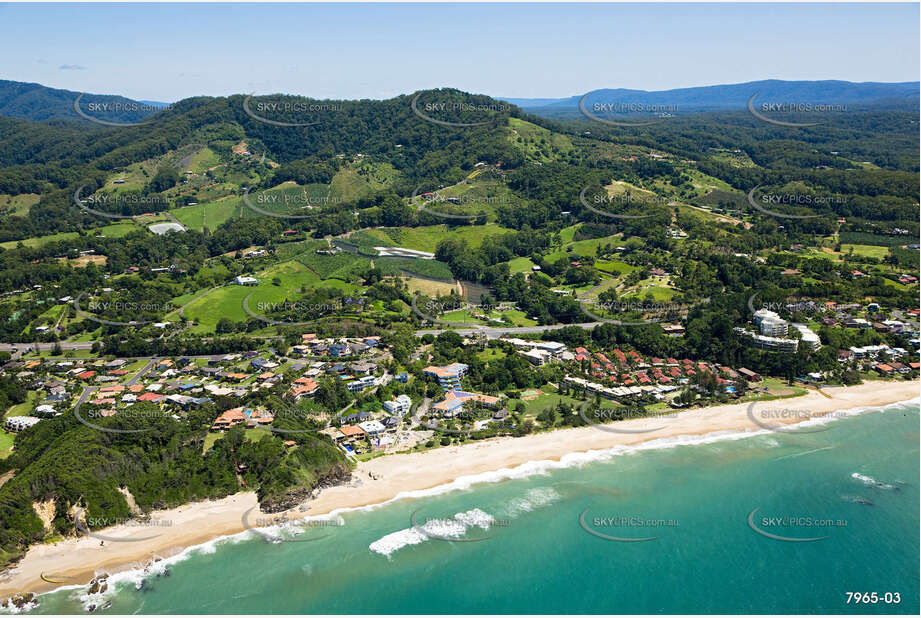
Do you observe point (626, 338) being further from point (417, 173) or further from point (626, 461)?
point (417, 173)

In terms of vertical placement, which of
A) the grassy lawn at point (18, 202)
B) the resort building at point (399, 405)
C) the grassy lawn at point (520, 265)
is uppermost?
the grassy lawn at point (18, 202)

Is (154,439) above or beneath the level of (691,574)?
above

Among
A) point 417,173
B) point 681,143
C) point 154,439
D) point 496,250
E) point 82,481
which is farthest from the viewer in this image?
point 681,143

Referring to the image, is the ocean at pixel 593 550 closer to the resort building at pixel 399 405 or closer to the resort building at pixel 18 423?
the resort building at pixel 399 405

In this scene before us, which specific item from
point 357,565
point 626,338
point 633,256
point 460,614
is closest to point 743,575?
point 460,614

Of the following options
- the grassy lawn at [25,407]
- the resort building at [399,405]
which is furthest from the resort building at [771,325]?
the grassy lawn at [25,407]

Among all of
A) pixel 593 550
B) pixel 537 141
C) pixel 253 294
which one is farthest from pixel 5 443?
pixel 537 141
